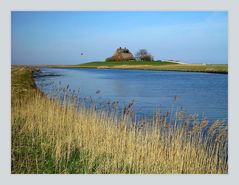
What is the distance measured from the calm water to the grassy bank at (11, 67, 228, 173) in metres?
0.21

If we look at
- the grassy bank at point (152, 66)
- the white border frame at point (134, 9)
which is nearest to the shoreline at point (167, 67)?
the grassy bank at point (152, 66)

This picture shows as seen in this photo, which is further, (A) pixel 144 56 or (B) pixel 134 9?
(A) pixel 144 56

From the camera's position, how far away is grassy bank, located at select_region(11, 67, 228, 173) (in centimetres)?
540

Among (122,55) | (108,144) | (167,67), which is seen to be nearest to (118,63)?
(122,55)

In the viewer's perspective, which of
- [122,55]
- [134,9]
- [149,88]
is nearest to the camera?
[134,9]

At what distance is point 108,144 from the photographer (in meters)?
5.69

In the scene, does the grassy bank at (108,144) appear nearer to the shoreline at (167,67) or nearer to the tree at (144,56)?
the shoreline at (167,67)

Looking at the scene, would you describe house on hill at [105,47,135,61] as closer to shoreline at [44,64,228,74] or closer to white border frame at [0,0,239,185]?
shoreline at [44,64,228,74]

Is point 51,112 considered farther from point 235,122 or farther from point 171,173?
point 235,122

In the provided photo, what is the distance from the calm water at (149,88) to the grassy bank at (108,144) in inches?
8.4

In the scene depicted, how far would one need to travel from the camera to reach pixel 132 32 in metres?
5.82

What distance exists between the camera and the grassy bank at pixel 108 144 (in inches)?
213

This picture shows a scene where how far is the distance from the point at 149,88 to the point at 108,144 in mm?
1046

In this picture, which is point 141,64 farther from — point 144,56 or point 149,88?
point 149,88
